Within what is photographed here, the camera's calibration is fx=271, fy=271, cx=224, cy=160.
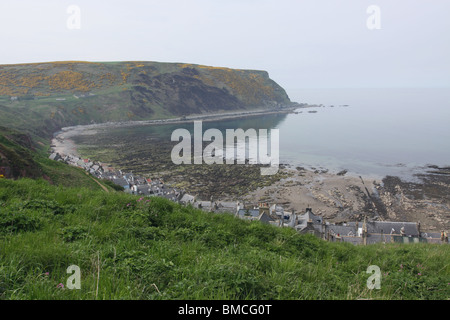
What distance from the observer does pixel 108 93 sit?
135 metres

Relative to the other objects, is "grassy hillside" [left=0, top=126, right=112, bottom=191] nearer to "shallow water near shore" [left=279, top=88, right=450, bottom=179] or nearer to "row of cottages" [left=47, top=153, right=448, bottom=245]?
"row of cottages" [left=47, top=153, right=448, bottom=245]

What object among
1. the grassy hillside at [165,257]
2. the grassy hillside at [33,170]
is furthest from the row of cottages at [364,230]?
the grassy hillside at [165,257]

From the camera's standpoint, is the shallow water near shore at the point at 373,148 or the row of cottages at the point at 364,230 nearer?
the row of cottages at the point at 364,230

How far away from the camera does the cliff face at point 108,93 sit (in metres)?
104

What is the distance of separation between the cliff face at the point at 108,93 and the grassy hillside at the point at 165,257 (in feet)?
279

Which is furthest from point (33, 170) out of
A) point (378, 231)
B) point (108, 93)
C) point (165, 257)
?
point (108, 93)

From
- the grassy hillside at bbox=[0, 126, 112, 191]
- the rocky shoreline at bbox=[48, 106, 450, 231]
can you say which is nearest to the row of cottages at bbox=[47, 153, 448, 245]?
the grassy hillside at bbox=[0, 126, 112, 191]

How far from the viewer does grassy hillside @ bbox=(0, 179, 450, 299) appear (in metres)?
3.95

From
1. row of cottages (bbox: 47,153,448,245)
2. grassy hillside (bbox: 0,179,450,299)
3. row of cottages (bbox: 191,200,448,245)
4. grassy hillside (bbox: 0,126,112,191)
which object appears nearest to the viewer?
grassy hillside (bbox: 0,179,450,299)

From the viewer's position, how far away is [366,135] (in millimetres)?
95188

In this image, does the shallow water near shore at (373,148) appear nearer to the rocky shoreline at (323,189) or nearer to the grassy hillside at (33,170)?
the rocky shoreline at (323,189)

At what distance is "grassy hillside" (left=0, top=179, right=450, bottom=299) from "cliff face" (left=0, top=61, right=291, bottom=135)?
84.9 metres
